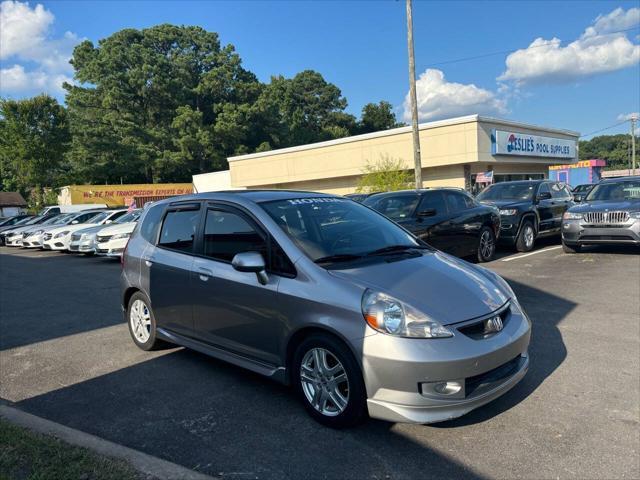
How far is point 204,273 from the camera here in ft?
14.8

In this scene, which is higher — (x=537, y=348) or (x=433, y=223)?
(x=433, y=223)

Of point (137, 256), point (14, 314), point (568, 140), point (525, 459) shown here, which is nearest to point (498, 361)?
point (525, 459)

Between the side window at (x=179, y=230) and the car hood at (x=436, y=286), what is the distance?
1777 millimetres

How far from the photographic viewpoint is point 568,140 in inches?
1425

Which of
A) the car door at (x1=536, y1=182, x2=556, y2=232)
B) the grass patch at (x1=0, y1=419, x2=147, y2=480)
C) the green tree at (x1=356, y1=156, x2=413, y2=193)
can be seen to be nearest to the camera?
the grass patch at (x1=0, y1=419, x2=147, y2=480)

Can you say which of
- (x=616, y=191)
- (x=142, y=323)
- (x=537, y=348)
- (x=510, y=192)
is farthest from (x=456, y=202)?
(x=142, y=323)

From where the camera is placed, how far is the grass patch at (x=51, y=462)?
2846 mm

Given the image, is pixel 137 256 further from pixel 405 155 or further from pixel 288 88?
pixel 288 88

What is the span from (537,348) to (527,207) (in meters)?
7.90

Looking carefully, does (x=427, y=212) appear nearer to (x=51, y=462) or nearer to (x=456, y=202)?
(x=456, y=202)

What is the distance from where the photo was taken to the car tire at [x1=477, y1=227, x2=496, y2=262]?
423 inches

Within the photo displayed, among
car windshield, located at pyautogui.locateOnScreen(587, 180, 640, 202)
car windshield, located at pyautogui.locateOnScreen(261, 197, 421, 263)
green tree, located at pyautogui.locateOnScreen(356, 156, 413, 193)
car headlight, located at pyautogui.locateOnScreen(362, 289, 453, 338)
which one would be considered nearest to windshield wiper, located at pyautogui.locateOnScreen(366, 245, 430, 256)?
car windshield, located at pyautogui.locateOnScreen(261, 197, 421, 263)

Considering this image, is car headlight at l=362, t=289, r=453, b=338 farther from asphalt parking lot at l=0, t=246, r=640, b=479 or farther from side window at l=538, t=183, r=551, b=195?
side window at l=538, t=183, r=551, b=195

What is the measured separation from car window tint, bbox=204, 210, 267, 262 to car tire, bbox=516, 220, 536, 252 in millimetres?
9351
